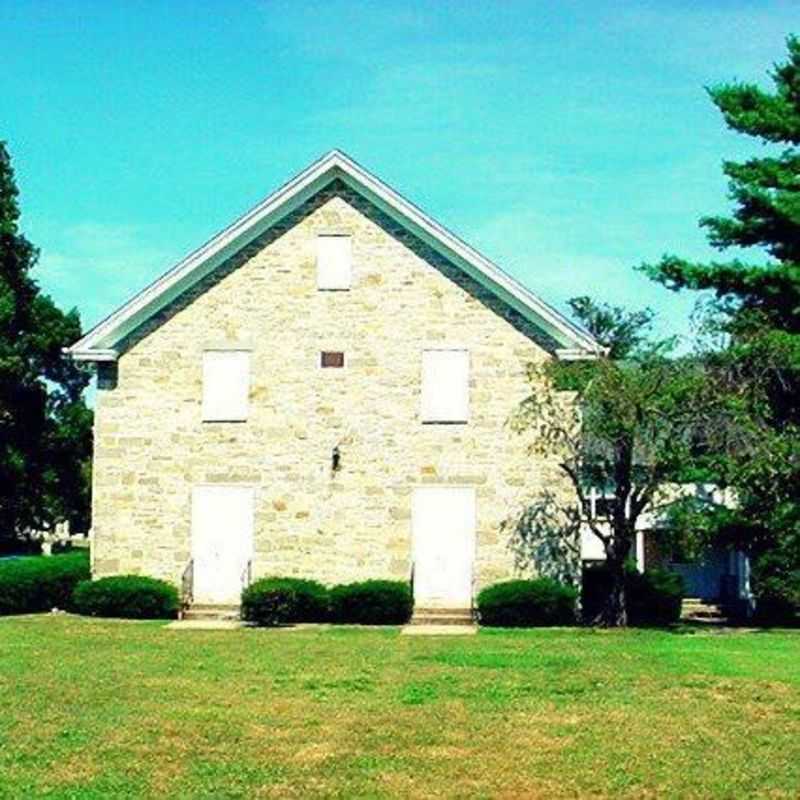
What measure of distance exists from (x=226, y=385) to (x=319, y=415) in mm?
2044

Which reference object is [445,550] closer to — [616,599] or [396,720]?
[616,599]

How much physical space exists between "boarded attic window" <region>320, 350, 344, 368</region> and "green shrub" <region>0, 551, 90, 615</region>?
269 inches

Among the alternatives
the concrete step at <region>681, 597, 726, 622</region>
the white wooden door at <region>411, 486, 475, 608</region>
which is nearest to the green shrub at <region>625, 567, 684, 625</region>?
the concrete step at <region>681, 597, 726, 622</region>

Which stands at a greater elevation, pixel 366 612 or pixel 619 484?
pixel 619 484

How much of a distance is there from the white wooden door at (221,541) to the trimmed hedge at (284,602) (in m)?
1.29

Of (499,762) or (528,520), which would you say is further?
(528,520)

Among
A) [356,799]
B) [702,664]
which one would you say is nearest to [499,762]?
[356,799]

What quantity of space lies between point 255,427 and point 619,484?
7654 mm

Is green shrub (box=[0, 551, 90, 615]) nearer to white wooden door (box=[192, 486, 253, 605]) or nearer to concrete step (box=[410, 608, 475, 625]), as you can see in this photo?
white wooden door (box=[192, 486, 253, 605])

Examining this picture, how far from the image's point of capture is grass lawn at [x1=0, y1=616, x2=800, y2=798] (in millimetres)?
11930

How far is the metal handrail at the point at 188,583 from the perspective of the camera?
31172 mm

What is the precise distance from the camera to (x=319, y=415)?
31516 millimetres

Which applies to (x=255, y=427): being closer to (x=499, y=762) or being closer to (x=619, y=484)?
(x=619, y=484)

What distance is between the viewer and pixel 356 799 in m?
11.2
